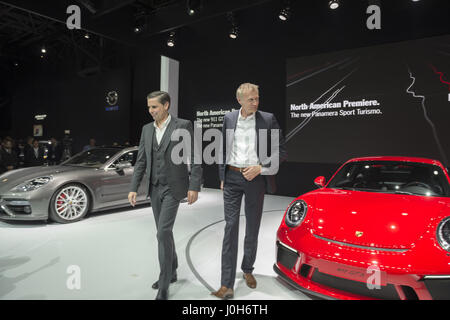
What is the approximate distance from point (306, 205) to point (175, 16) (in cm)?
556


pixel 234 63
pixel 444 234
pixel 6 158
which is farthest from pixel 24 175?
pixel 234 63

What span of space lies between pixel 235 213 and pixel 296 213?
0.49m

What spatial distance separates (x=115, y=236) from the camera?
328 centimetres

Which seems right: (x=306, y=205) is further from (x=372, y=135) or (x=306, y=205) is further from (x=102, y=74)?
(x=102, y=74)

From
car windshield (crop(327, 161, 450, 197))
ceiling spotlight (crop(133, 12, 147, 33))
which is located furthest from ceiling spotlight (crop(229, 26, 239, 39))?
car windshield (crop(327, 161, 450, 197))

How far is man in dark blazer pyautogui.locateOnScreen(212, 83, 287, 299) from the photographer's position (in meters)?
1.89

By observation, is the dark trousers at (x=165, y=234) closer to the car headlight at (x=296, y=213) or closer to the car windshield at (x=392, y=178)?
the car headlight at (x=296, y=213)

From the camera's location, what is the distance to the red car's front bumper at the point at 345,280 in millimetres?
1469

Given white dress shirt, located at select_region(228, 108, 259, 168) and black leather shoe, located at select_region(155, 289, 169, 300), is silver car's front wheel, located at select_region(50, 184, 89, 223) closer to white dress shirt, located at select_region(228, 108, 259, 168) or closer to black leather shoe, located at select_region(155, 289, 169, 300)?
black leather shoe, located at select_region(155, 289, 169, 300)

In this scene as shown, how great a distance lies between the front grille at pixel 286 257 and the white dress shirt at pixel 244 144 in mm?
624

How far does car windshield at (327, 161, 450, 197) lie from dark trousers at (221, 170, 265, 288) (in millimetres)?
971

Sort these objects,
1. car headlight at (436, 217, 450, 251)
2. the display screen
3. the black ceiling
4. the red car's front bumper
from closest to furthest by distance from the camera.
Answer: the red car's front bumper
car headlight at (436, 217, 450, 251)
the display screen
the black ceiling

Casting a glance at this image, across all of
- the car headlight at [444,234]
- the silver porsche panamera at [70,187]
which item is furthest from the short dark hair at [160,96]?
the silver porsche panamera at [70,187]

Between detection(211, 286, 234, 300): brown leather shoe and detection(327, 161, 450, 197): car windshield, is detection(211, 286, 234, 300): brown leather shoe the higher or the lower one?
the lower one
